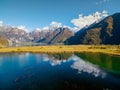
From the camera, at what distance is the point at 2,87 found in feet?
152

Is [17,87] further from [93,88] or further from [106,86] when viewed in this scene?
[106,86]

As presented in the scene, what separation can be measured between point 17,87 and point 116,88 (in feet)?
83.0

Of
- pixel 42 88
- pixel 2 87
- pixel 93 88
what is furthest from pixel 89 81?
pixel 2 87

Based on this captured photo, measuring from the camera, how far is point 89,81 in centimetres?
5175

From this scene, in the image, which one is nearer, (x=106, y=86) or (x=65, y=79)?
(x=106, y=86)

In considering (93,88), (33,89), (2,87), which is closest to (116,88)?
(93,88)

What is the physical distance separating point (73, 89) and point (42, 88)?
778cm

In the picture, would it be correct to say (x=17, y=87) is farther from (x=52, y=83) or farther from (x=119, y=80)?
(x=119, y=80)

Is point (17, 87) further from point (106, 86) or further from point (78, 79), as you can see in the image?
point (106, 86)

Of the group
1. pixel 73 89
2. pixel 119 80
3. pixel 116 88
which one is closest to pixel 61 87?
Result: pixel 73 89

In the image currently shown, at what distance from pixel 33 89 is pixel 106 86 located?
1888 cm

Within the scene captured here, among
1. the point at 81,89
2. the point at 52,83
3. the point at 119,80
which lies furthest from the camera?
the point at 119,80

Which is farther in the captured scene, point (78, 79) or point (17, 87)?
point (78, 79)

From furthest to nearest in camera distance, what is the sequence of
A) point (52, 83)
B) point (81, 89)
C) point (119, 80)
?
point (119, 80) → point (52, 83) → point (81, 89)
